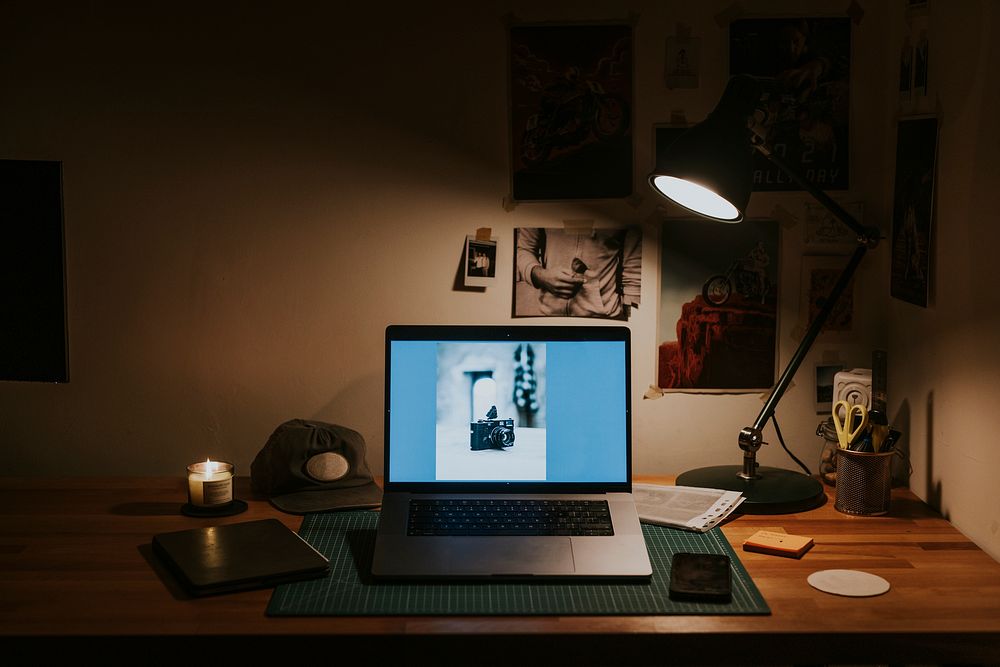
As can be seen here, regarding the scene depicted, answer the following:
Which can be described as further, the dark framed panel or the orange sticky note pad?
the dark framed panel

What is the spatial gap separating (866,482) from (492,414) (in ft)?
2.02

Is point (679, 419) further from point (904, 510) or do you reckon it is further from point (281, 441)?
point (281, 441)

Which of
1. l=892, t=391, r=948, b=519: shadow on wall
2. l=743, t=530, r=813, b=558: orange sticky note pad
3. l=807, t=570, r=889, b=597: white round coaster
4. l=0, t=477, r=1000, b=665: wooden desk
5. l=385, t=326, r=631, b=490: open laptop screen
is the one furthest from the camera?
l=892, t=391, r=948, b=519: shadow on wall

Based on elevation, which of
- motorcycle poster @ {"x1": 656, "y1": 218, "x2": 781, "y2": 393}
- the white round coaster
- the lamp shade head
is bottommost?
the white round coaster

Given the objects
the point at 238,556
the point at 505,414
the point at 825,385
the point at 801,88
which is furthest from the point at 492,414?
the point at 801,88

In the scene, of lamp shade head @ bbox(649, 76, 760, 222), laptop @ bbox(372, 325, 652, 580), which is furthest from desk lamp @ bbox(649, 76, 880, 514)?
laptop @ bbox(372, 325, 652, 580)

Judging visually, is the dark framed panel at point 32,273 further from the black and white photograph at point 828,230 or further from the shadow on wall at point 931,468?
the shadow on wall at point 931,468

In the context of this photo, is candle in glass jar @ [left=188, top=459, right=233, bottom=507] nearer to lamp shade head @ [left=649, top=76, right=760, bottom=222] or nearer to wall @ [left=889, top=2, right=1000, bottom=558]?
lamp shade head @ [left=649, top=76, right=760, bottom=222]

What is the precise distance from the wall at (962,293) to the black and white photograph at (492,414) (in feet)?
2.12

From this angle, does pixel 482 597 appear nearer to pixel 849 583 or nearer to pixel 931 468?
pixel 849 583

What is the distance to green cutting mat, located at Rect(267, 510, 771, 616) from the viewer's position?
47.9 inches

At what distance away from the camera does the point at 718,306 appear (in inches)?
71.2

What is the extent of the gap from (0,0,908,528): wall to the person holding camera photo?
1.0 inches

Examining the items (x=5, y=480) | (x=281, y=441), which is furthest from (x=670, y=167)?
(x=5, y=480)
